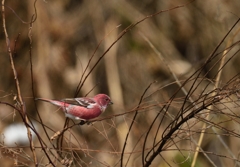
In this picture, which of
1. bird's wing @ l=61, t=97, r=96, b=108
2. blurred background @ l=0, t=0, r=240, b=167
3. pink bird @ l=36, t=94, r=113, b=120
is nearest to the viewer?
pink bird @ l=36, t=94, r=113, b=120

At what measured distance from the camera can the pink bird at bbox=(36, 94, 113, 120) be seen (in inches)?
143

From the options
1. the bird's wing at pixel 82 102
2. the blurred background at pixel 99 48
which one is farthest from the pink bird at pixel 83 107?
the blurred background at pixel 99 48

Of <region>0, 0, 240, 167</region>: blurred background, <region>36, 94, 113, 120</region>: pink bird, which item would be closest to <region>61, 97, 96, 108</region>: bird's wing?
<region>36, 94, 113, 120</region>: pink bird

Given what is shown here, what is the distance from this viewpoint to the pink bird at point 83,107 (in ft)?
11.9

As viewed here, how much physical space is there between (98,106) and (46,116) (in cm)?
379

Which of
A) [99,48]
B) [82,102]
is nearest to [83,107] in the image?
[82,102]

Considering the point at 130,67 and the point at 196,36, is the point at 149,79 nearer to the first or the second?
the point at 130,67

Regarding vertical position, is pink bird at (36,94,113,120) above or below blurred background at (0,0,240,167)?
below

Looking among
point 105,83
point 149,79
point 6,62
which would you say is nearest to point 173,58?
point 149,79

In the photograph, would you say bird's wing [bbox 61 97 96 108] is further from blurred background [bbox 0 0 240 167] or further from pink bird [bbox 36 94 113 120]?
blurred background [bbox 0 0 240 167]

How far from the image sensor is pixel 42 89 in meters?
7.60

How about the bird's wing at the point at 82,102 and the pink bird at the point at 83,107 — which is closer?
the pink bird at the point at 83,107

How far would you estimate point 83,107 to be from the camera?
3.79 metres

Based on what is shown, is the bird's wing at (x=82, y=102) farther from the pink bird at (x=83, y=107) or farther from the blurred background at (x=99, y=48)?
the blurred background at (x=99, y=48)
